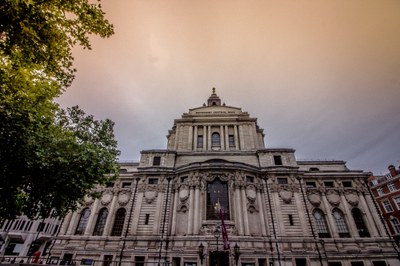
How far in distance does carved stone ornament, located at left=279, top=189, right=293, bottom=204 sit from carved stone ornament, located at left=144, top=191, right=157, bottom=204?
16.6m

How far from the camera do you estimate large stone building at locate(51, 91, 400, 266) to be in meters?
21.4

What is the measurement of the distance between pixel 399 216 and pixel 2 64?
5085 cm

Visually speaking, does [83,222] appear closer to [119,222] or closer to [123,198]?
[119,222]

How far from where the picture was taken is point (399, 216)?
32.2m

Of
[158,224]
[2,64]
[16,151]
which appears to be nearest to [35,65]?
[2,64]

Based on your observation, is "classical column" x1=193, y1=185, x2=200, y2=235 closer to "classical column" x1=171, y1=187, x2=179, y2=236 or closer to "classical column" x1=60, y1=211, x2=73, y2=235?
"classical column" x1=171, y1=187, x2=179, y2=236

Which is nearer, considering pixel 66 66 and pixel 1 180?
pixel 66 66

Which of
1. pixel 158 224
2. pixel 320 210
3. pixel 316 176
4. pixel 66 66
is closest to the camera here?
pixel 66 66

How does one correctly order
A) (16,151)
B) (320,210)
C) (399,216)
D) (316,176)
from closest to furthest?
(16,151) → (320,210) → (316,176) → (399,216)

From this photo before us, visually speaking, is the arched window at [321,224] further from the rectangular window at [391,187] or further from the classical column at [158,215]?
the classical column at [158,215]

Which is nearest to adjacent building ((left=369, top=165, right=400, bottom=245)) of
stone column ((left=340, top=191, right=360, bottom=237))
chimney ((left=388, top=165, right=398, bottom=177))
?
chimney ((left=388, top=165, right=398, bottom=177))

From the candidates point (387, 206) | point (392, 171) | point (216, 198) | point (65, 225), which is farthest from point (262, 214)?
point (392, 171)

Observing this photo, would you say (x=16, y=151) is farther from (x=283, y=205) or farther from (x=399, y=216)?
(x=399, y=216)

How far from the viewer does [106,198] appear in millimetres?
27078
